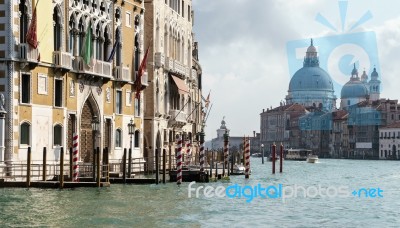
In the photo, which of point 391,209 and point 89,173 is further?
point 89,173

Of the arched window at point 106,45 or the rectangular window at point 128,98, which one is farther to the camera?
the rectangular window at point 128,98

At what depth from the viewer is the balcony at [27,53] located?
3244 centimetres

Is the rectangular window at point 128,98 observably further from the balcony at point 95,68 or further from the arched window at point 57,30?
the arched window at point 57,30

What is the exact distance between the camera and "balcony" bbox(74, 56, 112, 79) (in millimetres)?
36844

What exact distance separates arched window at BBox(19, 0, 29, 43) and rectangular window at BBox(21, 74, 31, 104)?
50.0 inches

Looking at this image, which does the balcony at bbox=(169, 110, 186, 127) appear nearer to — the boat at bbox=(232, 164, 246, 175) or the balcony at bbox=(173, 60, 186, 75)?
the balcony at bbox=(173, 60, 186, 75)

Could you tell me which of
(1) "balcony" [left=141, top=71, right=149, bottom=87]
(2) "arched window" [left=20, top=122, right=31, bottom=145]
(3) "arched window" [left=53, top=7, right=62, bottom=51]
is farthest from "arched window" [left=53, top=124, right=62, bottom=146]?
(1) "balcony" [left=141, top=71, right=149, bottom=87]

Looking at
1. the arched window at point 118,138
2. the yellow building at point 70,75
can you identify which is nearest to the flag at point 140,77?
the yellow building at point 70,75

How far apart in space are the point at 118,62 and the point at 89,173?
26.8ft

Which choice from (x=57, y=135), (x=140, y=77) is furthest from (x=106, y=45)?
(x=57, y=135)

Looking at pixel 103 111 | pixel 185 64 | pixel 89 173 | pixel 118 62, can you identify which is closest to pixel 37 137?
pixel 89 173

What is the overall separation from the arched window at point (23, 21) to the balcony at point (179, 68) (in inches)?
761

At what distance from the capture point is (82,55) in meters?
37.1

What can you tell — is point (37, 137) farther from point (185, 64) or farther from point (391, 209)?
→ point (185, 64)
